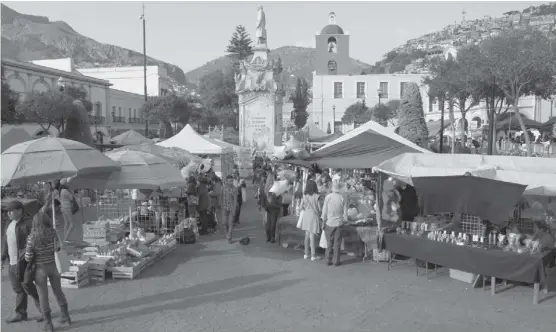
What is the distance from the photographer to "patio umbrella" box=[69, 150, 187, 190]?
8789 millimetres

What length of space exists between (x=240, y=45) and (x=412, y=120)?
46192 mm

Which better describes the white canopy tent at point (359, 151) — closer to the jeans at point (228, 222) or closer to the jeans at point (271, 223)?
the jeans at point (271, 223)

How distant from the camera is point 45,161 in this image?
7418 millimetres

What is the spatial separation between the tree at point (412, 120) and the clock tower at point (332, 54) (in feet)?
156

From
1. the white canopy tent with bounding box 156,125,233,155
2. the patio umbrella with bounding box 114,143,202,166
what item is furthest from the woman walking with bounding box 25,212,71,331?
the white canopy tent with bounding box 156,125,233,155

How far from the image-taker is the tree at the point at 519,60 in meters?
18.8

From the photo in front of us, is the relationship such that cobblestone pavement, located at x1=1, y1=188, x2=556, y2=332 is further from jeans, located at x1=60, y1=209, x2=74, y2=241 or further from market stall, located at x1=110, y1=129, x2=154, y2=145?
market stall, located at x1=110, y1=129, x2=154, y2=145

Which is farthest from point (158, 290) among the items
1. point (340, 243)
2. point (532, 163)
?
point (532, 163)

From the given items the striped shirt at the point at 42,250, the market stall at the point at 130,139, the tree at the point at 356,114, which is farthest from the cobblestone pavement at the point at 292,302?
the tree at the point at 356,114

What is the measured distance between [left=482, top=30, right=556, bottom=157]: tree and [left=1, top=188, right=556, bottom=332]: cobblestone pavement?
13319mm

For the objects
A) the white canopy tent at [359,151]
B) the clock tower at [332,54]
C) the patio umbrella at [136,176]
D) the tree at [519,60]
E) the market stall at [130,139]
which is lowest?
the patio umbrella at [136,176]

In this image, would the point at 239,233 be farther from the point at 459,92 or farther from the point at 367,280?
the point at 459,92

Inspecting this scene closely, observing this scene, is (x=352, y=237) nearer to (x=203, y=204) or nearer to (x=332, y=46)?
(x=203, y=204)

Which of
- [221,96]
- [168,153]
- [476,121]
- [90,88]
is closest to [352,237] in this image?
[168,153]
